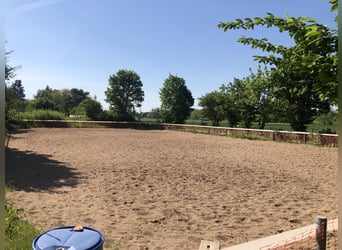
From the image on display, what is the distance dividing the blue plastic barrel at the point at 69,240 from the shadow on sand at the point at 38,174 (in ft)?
17.9

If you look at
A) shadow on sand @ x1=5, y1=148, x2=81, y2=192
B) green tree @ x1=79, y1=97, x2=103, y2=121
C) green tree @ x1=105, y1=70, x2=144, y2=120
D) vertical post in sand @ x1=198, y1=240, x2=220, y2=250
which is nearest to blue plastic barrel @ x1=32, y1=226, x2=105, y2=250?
vertical post in sand @ x1=198, y1=240, x2=220, y2=250

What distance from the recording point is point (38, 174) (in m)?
9.13

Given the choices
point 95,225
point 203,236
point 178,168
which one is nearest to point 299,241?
point 203,236

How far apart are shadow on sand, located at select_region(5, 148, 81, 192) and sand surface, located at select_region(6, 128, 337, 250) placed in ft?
0.08

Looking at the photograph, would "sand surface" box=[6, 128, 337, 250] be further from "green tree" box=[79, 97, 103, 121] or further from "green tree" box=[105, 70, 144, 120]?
"green tree" box=[105, 70, 144, 120]

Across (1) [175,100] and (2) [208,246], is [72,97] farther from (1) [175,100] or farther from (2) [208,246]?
(2) [208,246]

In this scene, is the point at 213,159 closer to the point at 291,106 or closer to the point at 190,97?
the point at 291,106

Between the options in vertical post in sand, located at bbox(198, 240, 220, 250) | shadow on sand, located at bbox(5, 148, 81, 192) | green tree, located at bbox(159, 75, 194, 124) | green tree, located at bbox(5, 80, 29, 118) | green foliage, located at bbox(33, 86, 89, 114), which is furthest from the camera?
green foliage, located at bbox(33, 86, 89, 114)

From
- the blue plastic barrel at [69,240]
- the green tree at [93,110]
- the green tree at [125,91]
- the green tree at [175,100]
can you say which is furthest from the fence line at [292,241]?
the green tree at [125,91]

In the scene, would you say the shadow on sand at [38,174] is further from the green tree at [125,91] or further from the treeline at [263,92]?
the green tree at [125,91]

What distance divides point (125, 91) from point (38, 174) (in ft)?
154

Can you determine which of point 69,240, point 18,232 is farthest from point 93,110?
point 69,240

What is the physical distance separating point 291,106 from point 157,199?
67.6 ft

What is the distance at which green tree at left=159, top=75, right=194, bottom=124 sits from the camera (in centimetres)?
4494
